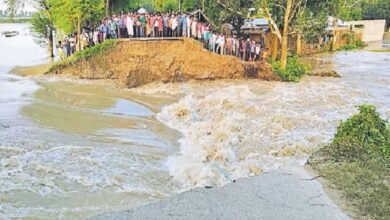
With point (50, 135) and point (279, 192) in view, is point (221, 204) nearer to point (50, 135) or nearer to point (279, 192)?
point (279, 192)

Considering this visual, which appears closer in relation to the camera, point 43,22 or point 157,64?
point 157,64

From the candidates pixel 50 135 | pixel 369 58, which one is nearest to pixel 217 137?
pixel 50 135

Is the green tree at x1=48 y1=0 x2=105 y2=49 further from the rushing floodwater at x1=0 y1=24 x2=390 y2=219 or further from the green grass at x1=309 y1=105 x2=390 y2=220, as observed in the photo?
the green grass at x1=309 y1=105 x2=390 y2=220

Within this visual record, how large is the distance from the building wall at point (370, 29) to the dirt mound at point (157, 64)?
28.7 metres

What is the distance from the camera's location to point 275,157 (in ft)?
34.5

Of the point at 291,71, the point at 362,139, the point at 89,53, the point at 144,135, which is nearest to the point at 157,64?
the point at 89,53

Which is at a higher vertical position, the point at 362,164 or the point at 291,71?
the point at 291,71

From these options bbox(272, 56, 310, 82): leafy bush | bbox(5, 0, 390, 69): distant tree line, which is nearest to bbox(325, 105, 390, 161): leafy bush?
bbox(272, 56, 310, 82): leafy bush

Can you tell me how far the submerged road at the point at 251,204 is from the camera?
19.6 ft

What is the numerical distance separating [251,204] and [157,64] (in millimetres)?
14976

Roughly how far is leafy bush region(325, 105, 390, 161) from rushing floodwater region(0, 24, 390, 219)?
1.45 meters

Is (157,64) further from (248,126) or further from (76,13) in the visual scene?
(248,126)

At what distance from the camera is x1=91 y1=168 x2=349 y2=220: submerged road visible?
5.99 m

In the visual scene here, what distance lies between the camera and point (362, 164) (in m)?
7.59
